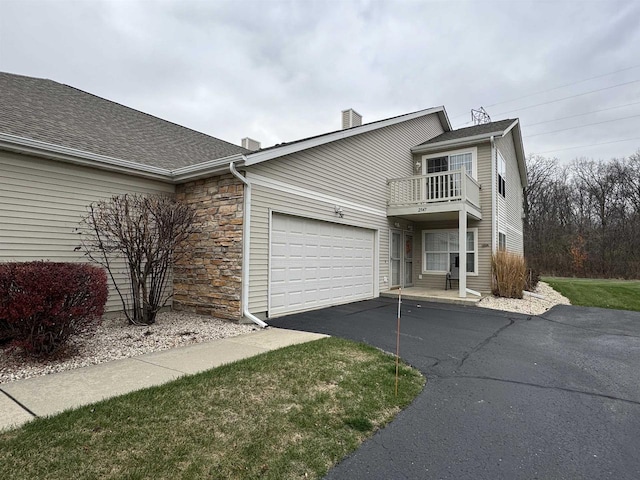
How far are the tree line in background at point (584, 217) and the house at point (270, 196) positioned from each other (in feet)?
37.3

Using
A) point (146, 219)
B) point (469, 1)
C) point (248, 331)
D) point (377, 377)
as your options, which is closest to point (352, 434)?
point (377, 377)

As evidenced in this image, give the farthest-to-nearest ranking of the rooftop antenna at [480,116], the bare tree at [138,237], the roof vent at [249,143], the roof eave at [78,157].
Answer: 1. the rooftop antenna at [480,116]
2. the roof vent at [249,143]
3. the bare tree at [138,237]
4. the roof eave at [78,157]

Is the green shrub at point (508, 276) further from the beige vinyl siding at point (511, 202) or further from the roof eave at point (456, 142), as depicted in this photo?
the roof eave at point (456, 142)

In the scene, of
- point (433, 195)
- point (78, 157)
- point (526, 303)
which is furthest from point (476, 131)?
point (78, 157)

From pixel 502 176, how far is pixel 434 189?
3.89 metres

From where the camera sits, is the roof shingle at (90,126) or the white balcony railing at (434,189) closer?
the roof shingle at (90,126)

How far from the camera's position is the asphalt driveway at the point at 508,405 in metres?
2.62

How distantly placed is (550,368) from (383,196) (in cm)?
776

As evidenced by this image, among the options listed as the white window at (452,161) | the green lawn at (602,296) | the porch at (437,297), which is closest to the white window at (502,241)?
the white window at (452,161)

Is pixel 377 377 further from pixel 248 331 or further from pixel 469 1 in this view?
pixel 469 1

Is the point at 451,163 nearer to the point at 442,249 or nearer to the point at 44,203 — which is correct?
the point at 442,249

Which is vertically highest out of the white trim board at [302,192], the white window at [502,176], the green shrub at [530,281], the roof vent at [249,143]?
the roof vent at [249,143]

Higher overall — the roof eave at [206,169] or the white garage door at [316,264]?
the roof eave at [206,169]

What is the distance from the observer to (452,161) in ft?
42.8
